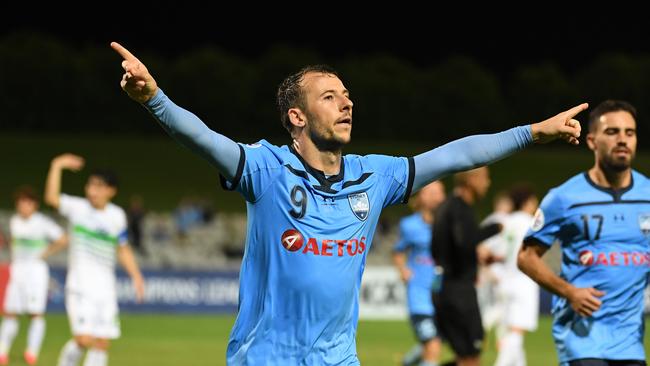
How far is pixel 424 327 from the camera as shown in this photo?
1310cm

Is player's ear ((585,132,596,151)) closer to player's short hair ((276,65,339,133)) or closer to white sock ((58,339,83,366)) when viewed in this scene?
player's short hair ((276,65,339,133))

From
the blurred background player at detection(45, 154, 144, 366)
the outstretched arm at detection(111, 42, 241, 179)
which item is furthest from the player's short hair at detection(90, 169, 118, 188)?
the outstretched arm at detection(111, 42, 241, 179)

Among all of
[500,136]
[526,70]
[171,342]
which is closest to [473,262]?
[500,136]

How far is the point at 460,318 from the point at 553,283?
4145 mm

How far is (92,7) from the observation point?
48.6 metres

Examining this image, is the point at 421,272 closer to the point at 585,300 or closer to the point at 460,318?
the point at 460,318

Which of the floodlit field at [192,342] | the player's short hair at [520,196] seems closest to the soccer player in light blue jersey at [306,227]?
the player's short hair at [520,196]

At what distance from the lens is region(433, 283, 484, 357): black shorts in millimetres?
11219

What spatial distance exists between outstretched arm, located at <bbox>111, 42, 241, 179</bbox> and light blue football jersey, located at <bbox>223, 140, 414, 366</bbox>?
0.11m

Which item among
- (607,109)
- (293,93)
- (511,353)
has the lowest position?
(511,353)

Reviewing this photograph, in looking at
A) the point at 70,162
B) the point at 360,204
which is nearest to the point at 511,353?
the point at 70,162

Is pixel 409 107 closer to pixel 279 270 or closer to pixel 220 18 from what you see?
pixel 220 18

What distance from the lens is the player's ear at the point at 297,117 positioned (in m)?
5.54

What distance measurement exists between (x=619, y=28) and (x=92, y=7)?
21.5 meters
